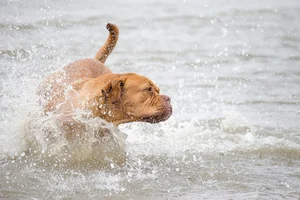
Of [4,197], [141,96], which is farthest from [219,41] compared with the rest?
[4,197]

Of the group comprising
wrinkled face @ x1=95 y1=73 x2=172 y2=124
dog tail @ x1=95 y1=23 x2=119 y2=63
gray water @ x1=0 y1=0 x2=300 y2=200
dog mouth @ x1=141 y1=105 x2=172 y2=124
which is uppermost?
dog tail @ x1=95 y1=23 x2=119 y2=63

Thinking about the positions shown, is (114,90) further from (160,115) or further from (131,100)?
(160,115)

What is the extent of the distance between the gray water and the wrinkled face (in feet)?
2.06

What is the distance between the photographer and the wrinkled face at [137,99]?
17.8 feet

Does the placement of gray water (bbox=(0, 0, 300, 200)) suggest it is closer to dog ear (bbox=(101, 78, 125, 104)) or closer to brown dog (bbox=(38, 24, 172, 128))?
brown dog (bbox=(38, 24, 172, 128))

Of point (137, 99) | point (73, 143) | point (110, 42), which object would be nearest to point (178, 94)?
point (110, 42)

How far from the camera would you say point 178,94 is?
921 cm

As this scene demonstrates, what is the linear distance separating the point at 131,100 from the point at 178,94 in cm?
381

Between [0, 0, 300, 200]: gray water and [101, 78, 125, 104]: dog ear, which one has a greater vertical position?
[101, 78, 125, 104]: dog ear

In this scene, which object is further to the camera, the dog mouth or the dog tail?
the dog tail

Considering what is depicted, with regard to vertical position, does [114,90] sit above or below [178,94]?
above

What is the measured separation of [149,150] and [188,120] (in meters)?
1.50

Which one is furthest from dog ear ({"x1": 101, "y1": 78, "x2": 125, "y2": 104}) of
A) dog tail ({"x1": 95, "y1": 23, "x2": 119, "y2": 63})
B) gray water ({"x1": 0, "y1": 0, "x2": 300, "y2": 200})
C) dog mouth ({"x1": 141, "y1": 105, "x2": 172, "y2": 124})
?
dog tail ({"x1": 95, "y1": 23, "x2": 119, "y2": 63})

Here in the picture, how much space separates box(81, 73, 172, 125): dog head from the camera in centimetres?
543
